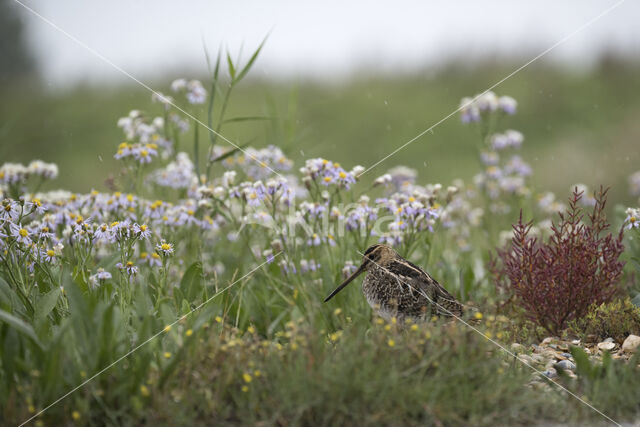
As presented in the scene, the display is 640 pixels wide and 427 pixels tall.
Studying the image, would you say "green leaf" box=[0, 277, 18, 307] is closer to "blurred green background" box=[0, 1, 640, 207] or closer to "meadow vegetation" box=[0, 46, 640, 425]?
"meadow vegetation" box=[0, 46, 640, 425]

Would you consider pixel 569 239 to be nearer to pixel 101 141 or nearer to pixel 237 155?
pixel 237 155

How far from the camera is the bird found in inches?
146

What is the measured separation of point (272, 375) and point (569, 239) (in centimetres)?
243

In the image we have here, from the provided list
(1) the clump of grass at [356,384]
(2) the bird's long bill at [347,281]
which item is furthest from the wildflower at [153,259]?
(1) the clump of grass at [356,384]

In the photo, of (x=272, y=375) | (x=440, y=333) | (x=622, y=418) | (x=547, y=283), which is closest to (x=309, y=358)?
(x=272, y=375)

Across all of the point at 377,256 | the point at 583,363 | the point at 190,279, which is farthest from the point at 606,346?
the point at 190,279

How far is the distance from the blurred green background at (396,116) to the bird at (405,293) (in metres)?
6.73

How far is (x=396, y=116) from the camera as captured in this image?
1270cm

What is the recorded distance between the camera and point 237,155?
19.4 feet

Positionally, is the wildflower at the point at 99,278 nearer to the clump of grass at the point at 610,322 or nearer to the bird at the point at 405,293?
the bird at the point at 405,293

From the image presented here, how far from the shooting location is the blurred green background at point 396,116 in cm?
1109

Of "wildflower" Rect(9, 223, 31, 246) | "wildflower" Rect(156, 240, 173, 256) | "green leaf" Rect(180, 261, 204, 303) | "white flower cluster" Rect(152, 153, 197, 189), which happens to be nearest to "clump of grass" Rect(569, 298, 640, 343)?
"green leaf" Rect(180, 261, 204, 303)

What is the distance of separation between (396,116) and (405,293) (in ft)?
30.8

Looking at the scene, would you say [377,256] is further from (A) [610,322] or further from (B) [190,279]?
(A) [610,322]
